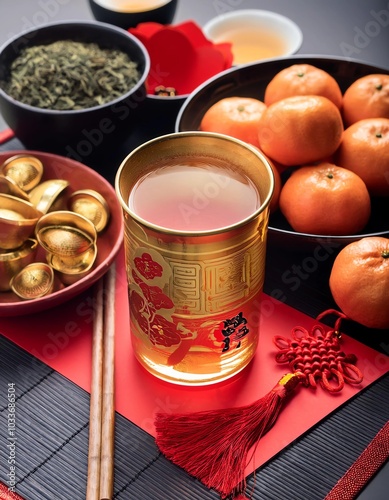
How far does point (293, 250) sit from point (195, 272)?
0.73ft

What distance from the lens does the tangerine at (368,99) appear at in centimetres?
81

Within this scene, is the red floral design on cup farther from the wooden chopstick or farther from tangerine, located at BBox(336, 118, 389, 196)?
tangerine, located at BBox(336, 118, 389, 196)

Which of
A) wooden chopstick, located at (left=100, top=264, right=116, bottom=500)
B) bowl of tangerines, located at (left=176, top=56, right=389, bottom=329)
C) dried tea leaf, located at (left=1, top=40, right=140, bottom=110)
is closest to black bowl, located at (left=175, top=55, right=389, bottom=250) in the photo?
bowl of tangerines, located at (left=176, top=56, right=389, bottom=329)

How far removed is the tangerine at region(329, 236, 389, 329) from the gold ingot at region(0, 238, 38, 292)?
32 centimetres

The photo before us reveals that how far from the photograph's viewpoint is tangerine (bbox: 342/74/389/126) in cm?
81

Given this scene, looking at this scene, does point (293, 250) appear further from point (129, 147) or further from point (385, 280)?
point (129, 147)

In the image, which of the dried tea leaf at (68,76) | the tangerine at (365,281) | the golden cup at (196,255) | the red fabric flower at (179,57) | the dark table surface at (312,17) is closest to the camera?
the golden cup at (196,255)

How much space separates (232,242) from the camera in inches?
21.2

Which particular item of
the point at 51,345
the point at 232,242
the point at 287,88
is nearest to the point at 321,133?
the point at 287,88

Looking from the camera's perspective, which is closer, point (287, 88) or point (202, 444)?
point (202, 444)

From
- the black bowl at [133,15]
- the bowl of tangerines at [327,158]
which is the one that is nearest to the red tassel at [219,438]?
the bowl of tangerines at [327,158]

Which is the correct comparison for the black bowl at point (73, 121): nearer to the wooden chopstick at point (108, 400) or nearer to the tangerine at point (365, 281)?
the wooden chopstick at point (108, 400)

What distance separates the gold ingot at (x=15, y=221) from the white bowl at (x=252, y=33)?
0.48m

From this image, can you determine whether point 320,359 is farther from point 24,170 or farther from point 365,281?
point 24,170
